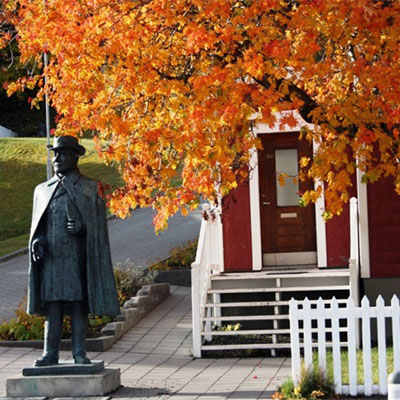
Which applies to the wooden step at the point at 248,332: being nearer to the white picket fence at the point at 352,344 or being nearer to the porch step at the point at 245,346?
the porch step at the point at 245,346

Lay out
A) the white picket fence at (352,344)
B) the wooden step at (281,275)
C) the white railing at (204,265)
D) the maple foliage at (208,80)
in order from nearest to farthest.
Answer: the white picket fence at (352,344), the maple foliage at (208,80), the white railing at (204,265), the wooden step at (281,275)

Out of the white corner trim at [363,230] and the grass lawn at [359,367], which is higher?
the white corner trim at [363,230]

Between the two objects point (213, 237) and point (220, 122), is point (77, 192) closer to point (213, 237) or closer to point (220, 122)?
point (220, 122)

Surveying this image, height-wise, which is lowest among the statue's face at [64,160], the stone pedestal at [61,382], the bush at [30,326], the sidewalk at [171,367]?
the sidewalk at [171,367]

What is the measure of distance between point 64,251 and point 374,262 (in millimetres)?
6899

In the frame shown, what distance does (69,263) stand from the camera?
36.1 feet

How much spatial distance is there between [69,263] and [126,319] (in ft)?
18.8

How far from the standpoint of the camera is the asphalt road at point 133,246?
69.9 ft

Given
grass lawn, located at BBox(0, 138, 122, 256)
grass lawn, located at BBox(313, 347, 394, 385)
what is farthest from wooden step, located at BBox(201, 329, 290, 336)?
grass lawn, located at BBox(0, 138, 122, 256)

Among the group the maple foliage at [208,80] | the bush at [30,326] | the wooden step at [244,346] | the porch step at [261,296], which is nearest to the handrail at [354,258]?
the porch step at [261,296]

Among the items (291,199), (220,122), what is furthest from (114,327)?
(220,122)

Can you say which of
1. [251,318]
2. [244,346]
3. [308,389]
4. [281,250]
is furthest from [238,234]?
[308,389]

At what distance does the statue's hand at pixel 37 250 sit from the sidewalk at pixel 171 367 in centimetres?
165

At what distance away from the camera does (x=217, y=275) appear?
16.6m
